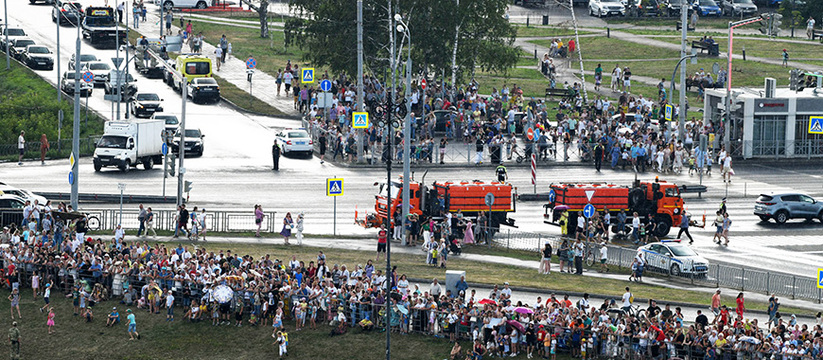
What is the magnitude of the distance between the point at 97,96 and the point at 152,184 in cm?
2081

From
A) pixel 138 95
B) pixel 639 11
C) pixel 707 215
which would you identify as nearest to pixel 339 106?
pixel 138 95

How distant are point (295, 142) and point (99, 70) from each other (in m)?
18.8

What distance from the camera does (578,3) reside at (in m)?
110

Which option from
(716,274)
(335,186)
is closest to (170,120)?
(335,186)

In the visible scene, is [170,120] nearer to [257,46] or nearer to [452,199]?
[452,199]

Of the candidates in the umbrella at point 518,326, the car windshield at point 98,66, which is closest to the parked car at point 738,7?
the car windshield at point 98,66

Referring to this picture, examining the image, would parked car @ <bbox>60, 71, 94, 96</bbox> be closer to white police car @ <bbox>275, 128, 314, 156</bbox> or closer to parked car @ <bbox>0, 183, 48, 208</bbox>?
white police car @ <bbox>275, 128, 314, 156</bbox>

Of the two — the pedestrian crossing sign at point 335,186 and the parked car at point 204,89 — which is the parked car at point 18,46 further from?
the pedestrian crossing sign at point 335,186

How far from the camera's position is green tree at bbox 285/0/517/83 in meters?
68.4

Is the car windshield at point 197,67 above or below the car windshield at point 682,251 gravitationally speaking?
above

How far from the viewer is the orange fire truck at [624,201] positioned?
4938 centimetres

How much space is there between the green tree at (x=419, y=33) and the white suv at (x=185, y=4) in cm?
3189

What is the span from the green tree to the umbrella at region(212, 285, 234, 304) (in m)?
30.9

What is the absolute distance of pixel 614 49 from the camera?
93.6m
